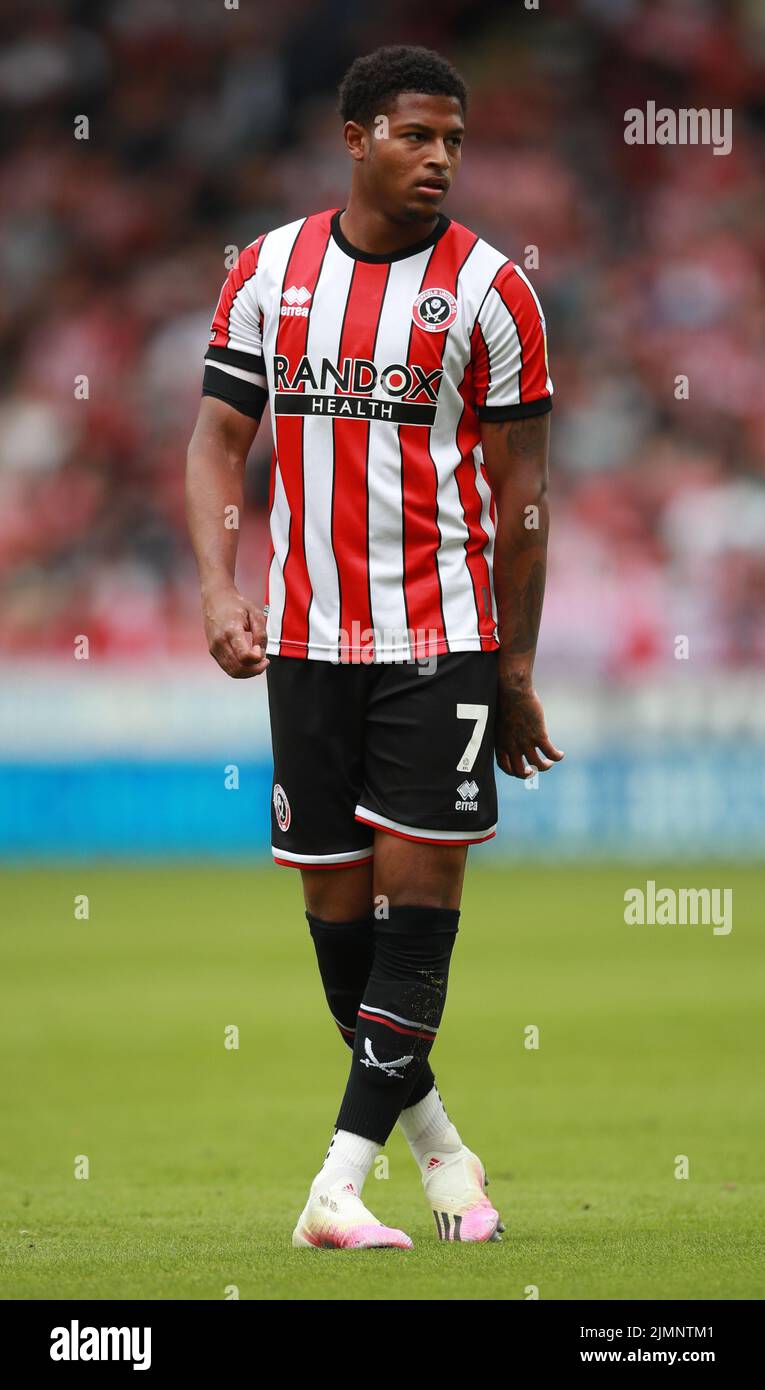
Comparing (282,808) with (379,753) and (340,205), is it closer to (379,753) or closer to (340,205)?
(379,753)

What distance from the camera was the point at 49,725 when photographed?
13.0 metres

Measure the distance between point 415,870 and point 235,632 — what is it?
0.57 metres

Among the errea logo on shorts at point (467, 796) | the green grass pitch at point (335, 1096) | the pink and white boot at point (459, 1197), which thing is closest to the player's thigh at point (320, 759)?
the errea logo on shorts at point (467, 796)

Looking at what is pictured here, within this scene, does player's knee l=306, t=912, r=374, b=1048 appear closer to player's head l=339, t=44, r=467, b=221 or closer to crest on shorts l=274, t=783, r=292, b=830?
crest on shorts l=274, t=783, r=292, b=830

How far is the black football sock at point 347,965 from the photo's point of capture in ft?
13.0

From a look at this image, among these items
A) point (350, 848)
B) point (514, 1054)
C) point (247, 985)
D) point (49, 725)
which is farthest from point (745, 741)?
point (350, 848)

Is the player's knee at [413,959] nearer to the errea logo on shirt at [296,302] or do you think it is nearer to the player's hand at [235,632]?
the player's hand at [235,632]

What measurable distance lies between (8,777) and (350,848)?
373 inches

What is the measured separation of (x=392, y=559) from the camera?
3.81m

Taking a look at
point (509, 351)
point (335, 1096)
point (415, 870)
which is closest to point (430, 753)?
point (415, 870)

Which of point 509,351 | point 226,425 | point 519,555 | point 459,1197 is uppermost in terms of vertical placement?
point 509,351

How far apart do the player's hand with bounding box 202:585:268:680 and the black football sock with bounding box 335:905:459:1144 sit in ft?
1.80

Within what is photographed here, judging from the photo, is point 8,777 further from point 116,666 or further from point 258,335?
point 258,335

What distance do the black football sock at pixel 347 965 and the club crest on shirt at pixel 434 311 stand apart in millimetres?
1164
